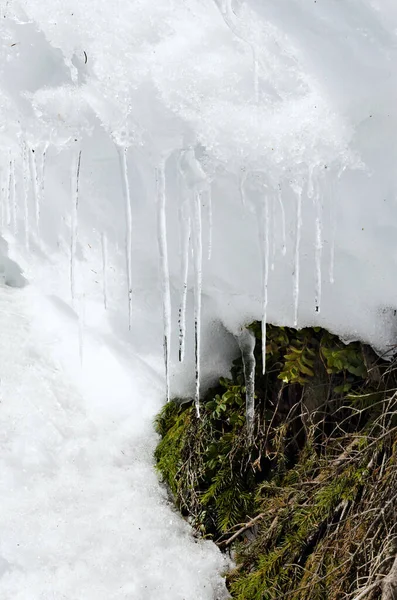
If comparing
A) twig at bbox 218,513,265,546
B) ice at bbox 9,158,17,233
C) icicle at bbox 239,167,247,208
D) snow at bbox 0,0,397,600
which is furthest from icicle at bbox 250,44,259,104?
twig at bbox 218,513,265,546

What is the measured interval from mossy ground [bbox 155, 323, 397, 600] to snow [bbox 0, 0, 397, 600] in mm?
108

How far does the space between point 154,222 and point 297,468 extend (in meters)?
0.99

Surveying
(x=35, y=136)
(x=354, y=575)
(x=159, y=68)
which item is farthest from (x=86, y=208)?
(x=354, y=575)

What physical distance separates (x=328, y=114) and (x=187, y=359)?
113cm

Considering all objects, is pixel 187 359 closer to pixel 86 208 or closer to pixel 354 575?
pixel 86 208

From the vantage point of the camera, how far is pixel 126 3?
205cm

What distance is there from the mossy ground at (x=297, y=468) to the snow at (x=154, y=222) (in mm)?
108

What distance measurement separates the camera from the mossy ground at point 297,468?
2.06m

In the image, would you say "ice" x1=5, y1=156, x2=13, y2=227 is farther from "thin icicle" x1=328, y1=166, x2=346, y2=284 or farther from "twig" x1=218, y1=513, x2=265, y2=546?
"twig" x1=218, y1=513, x2=265, y2=546

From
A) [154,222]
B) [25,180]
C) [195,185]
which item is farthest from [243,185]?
[25,180]

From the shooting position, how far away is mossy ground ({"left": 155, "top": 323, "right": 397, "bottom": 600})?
2061mm

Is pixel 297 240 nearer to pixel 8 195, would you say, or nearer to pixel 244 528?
pixel 244 528

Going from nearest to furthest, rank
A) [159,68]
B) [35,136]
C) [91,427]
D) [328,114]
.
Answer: [328,114] → [159,68] → [35,136] → [91,427]

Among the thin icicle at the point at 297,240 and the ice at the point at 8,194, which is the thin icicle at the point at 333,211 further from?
the ice at the point at 8,194
